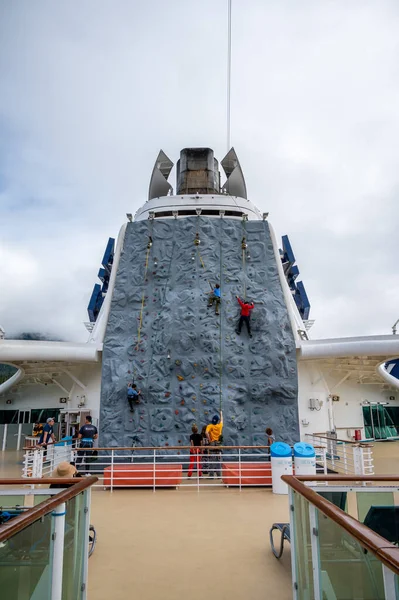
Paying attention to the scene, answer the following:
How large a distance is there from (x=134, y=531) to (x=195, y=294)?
7354 mm

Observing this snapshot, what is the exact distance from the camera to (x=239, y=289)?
1208cm

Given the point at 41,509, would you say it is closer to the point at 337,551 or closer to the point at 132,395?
the point at 337,551

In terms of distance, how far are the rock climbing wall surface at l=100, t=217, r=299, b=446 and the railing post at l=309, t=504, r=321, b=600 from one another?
8.19 metres

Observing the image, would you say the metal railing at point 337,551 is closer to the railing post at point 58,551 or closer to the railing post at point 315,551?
the railing post at point 315,551

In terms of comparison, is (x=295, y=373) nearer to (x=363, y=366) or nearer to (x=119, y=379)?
(x=363, y=366)

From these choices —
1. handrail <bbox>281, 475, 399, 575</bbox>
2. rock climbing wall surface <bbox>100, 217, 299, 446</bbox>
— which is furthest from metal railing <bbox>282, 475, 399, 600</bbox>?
rock climbing wall surface <bbox>100, 217, 299, 446</bbox>

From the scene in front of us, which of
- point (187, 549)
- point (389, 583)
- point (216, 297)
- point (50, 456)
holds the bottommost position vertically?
point (187, 549)

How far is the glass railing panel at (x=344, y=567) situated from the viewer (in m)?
1.77

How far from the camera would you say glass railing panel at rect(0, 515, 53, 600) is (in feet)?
6.28

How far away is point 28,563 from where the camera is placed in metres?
2.11

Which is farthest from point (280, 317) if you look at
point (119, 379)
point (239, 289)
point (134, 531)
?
point (134, 531)

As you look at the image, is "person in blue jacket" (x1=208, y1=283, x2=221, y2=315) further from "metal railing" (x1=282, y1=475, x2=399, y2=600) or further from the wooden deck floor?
"metal railing" (x1=282, y1=475, x2=399, y2=600)

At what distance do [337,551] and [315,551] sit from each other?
257mm

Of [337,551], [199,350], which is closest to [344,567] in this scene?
[337,551]
